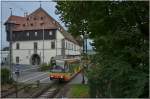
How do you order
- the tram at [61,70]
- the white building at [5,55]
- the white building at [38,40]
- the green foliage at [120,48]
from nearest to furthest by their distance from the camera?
1. the green foliage at [120,48]
2. the white building at [5,55]
3. the tram at [61,70]
4. the white building at [38,40]

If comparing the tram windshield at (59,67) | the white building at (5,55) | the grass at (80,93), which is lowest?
the grass at (80,93)

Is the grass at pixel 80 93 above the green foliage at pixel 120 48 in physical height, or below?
below

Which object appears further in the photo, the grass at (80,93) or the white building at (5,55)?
the white building at (5,55)

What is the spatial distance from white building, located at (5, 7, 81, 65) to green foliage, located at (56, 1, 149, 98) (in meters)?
15.6

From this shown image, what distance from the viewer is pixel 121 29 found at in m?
12.0

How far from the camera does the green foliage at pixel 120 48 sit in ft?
33.5

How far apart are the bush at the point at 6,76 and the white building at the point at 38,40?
103 inches

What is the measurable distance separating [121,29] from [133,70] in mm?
2063

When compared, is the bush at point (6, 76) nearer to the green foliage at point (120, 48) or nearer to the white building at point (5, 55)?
the white building at point (5, 55)

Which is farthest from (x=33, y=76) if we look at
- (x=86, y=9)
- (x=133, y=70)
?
(x=133, y=70)

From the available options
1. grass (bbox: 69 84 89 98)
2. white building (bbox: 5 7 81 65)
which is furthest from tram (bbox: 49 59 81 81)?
grass (bbox: 69 84 89 98)

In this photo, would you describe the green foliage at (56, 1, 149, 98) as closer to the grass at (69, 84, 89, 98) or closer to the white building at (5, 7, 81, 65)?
the grass at (69, 84, 89, 98)

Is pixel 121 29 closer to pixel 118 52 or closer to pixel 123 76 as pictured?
pixel 118 52

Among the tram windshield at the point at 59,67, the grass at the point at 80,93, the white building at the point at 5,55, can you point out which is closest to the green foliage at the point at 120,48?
the grass at the point at 80,93
